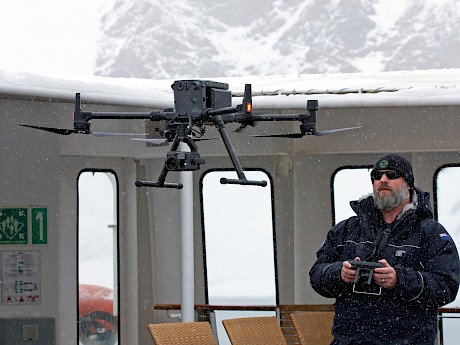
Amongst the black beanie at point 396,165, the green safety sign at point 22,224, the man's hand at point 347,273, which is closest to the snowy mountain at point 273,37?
the green safety sign at point 22,224

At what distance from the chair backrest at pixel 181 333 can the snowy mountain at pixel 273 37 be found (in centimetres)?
8995

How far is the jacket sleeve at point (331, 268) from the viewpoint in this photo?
6.14 meters

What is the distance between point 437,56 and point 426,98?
302 feet

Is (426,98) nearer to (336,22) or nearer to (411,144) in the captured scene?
(411,144)

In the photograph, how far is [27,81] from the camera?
25.2 ft

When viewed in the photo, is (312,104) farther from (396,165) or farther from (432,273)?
(432,273)

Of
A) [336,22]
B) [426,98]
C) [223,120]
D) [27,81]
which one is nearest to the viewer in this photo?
[223,120]

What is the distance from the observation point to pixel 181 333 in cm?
793

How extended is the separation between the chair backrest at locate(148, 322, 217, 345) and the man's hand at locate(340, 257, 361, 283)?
1988mm

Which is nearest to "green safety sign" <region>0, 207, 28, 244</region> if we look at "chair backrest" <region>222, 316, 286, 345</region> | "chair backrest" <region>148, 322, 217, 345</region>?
"chair backrest" <region>148, 322, 217, 345</region>

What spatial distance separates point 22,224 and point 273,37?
104 metres

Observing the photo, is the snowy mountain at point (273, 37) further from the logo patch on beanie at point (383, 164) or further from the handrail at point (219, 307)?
the logo patch on beanie at point (383, 164)

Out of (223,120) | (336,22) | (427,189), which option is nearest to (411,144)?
(427,189)

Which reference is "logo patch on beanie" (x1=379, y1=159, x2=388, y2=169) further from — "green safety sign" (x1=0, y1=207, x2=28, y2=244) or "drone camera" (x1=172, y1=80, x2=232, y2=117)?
"green safety sign" (x1=0, y1=207, x2=28, y2=244)
